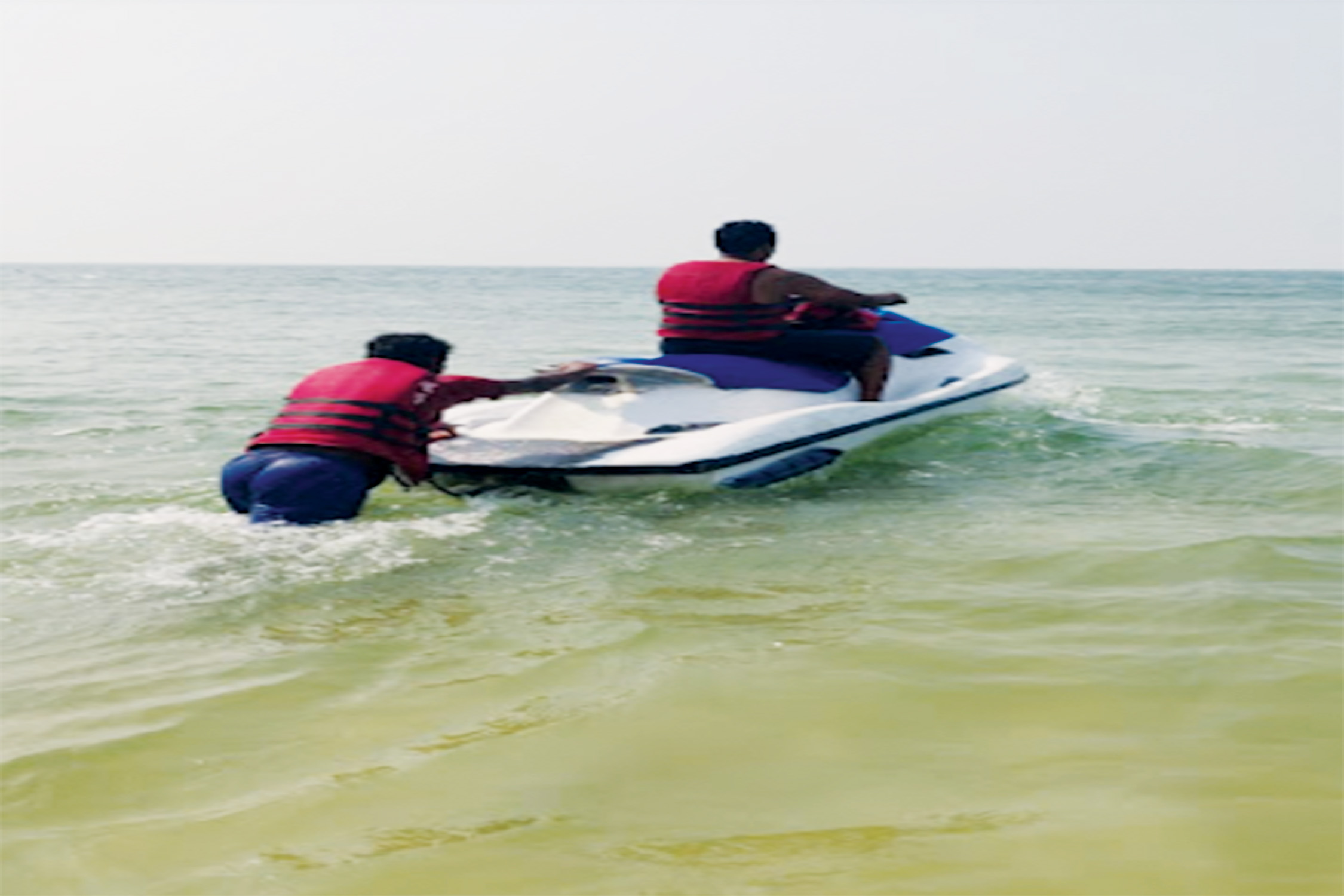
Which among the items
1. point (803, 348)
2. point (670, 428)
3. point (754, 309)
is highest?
point (754, 309)

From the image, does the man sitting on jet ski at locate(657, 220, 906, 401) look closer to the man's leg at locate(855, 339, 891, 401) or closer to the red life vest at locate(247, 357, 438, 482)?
the man's leg at locate(855, 339, 891, 401)

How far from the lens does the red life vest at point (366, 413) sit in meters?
5.58

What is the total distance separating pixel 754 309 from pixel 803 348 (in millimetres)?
477

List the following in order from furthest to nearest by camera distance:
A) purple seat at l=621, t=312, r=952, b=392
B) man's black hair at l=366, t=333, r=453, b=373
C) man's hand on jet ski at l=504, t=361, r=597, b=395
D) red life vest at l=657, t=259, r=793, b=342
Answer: red life vest at l=657, t=259, r=793, b=342 < purple seat at l=621, t=312, r=952, b=392 < man's hand on jet ski at l=504, t=361, r=597, b=395 < man's black hair at l=366, t=333, r=453, b=373

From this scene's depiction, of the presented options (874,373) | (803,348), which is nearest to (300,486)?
(803,348)

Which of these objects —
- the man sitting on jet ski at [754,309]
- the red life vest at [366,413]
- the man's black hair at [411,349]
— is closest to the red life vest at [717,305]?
the man sitting on jet ski at [754,309]

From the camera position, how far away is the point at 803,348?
7.73m

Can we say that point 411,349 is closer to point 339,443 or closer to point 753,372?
point 339,443

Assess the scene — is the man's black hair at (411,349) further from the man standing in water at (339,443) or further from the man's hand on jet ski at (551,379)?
the man's hand on jet ski at (551,379)

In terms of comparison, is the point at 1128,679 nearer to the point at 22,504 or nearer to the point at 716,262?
the point at 716,262

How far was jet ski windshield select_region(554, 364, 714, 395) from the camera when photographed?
6922mm

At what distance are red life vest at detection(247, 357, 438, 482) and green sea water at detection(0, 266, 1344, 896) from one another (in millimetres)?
334

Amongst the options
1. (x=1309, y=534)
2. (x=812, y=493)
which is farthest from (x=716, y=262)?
(x=1309, y=534)

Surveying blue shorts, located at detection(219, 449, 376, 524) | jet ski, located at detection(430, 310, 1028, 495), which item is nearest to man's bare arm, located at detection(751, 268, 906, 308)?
jet ski, located at detection(430, 310, 1028, 495)
